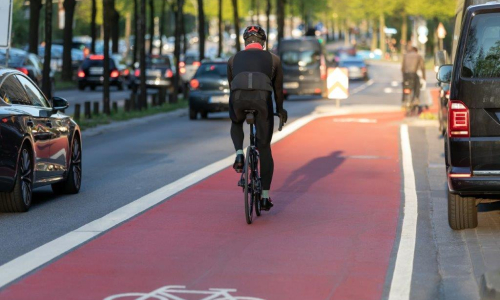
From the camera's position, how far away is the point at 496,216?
39.7 ft

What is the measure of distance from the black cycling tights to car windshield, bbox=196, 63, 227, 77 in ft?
64.4

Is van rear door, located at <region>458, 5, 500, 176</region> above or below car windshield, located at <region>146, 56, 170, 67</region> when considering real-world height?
above

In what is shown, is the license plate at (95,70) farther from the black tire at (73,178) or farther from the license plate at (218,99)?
the black tire at (73,178)

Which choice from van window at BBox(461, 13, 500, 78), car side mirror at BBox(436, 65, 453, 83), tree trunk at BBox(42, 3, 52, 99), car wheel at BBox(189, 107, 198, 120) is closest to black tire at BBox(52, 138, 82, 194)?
car side mirror at BBox(436, 65, 453, 83)

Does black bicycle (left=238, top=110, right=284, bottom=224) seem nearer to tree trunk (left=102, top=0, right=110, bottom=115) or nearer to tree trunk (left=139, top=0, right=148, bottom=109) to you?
tree trunk (left=102, top=0, right=110, bottom=115)

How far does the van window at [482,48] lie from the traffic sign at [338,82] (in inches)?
955

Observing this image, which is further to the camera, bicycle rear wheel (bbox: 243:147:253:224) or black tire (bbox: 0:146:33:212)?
black tire (bbox: 0:146:33:212)

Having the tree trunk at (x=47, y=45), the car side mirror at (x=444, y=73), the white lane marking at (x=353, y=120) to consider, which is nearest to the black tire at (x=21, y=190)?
the car side mirror at (x=444, y=73)

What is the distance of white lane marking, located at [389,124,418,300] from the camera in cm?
811

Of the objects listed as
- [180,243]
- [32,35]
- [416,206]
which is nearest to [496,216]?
Result: [416,206]

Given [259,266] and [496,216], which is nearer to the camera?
[259,266]

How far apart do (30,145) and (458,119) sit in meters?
4.15

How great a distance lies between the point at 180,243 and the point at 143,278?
1728mm

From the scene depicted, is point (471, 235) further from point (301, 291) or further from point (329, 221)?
point (301, 291)
